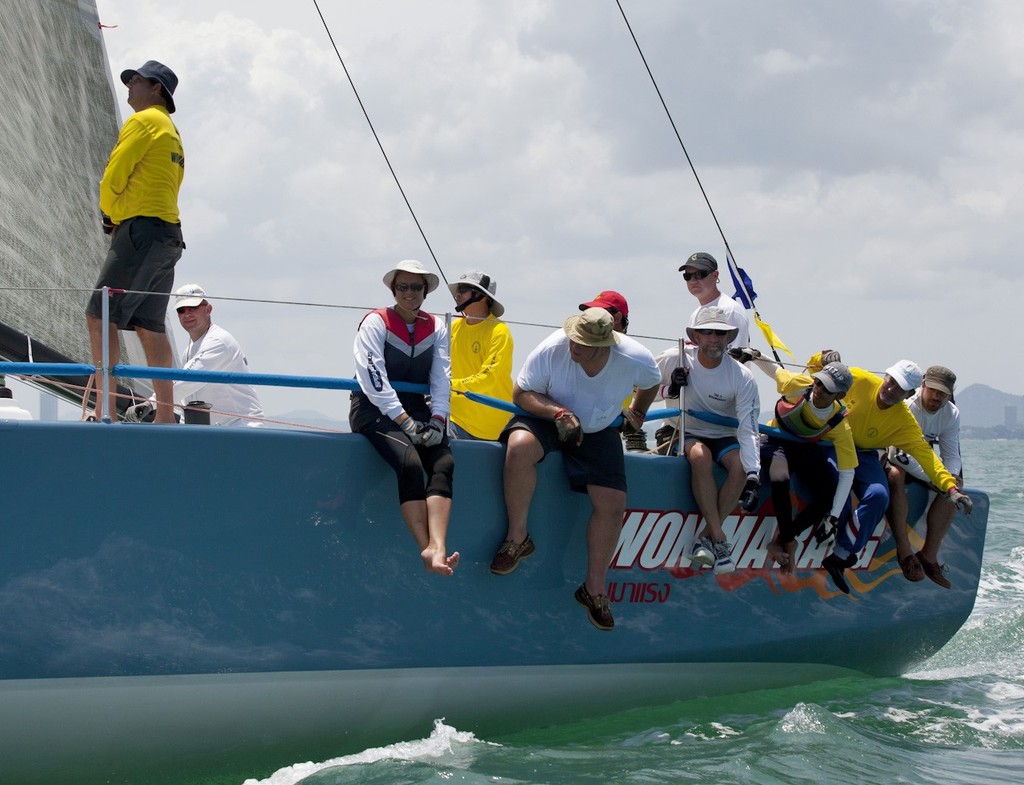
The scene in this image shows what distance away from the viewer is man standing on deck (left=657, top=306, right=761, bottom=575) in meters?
5.62

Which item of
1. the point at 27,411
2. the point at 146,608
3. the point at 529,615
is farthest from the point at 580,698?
the point at 27,411

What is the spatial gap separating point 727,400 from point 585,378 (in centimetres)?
97

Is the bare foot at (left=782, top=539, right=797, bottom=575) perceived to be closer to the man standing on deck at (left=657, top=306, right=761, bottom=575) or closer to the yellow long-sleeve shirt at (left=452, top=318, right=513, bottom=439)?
the man standing on deck at (left=657, top=306, right=761, bottom=575)

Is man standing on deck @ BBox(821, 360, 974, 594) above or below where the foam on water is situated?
above

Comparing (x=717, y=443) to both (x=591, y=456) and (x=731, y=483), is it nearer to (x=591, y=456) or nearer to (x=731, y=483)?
(x=731, y=483)

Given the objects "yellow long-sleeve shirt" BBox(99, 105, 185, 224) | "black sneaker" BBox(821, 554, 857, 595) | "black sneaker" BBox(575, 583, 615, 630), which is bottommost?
"black sneaker" BBox(575, 583, 615, 630)


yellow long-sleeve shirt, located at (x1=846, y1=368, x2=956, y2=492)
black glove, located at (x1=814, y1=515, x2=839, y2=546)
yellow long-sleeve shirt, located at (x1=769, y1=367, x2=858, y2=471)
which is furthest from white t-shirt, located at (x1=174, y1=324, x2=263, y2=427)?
yellow long-sleeve shirt, located at (x1=846, y1=368, x2=956, y2=492)

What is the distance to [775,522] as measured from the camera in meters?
6.26

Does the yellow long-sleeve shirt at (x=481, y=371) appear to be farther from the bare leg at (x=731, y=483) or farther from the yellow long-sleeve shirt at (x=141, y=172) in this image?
the yellow long-sleeve shirt at (x=141, y=172)

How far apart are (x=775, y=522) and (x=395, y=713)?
2.39 metres

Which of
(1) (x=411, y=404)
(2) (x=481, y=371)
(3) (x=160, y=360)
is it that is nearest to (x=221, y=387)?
(3) (x=160, y=360)

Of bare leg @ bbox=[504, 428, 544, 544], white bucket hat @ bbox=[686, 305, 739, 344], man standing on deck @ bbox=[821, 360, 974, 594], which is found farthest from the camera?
man standing on deck @ bbox=[821, 360, 974, 594]

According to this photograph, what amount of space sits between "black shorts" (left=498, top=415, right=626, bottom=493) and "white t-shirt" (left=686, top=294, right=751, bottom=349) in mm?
988

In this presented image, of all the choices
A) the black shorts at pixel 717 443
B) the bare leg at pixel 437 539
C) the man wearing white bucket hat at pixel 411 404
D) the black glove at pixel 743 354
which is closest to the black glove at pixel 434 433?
the man wearing white bucket hat at pixel 411 404
